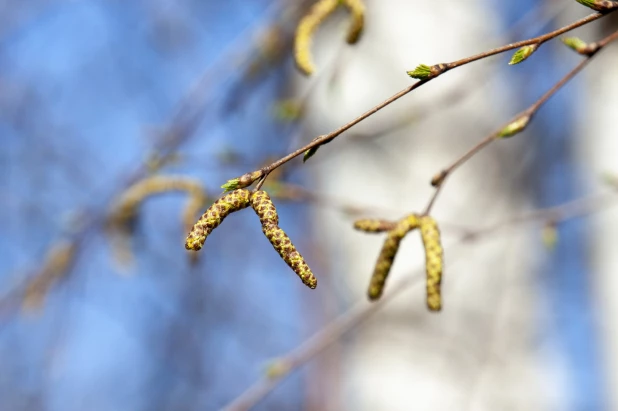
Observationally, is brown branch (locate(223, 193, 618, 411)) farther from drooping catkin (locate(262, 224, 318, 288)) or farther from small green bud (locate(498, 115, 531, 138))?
drooping catkin (locate(262, 224, 318, 288))

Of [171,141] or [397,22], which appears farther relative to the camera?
[397,22]

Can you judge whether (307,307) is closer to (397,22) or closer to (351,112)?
(351,112)

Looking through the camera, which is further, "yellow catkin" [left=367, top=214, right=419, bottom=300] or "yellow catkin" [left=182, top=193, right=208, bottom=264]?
"yellow catkin" [left=182, top=193, right=208, bottom=264]

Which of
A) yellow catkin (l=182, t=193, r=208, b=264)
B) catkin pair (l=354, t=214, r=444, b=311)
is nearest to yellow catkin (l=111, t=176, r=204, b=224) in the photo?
yellow catkin (l=182, t=193, r=208, b=264)

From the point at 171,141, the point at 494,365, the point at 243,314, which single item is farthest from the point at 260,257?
the point at 171,141

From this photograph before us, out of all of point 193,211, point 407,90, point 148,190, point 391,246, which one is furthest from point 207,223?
point 148,190
